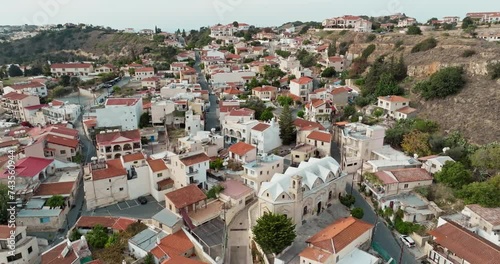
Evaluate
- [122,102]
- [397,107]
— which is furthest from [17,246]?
[397,107]

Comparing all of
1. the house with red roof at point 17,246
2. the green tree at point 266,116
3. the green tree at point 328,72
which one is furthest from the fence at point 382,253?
the green tree at point 328,72

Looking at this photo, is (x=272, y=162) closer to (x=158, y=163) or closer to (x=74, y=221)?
(x=158, y=163)

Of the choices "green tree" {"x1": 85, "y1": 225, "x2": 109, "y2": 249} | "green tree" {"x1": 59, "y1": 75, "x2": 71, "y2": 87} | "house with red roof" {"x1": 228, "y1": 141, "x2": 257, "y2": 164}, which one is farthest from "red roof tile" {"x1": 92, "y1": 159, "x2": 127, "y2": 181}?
"green tree" {"x1": 59, "y1": 75, "x2": 71, "y2": 87}

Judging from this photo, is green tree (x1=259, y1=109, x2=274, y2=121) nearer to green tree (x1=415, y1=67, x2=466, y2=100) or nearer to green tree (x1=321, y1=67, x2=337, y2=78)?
green tree (x1=415, y1=67, x2=466, y2=100)

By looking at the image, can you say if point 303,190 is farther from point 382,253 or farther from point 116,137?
point 116,137

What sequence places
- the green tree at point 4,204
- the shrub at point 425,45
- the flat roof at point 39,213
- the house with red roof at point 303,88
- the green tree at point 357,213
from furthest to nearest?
1. the shrub at point 425,45
2. the house with red roof at point 303,88
3. the flat roof at point 39,213
4. the green tree at point 4,204
5. the green tree at point 357,213

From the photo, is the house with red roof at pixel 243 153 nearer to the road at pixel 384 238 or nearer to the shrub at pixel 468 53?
the road at pixel 384 238
